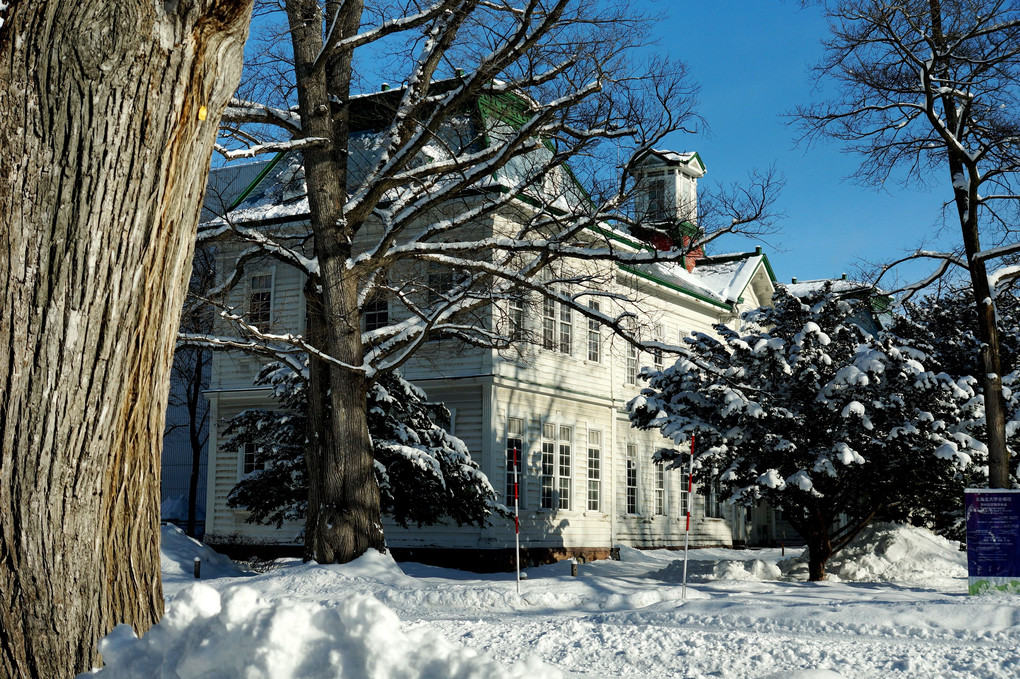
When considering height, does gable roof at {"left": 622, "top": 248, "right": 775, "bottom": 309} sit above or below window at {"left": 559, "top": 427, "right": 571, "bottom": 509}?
Result: above

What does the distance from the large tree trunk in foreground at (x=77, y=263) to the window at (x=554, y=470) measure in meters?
20.5

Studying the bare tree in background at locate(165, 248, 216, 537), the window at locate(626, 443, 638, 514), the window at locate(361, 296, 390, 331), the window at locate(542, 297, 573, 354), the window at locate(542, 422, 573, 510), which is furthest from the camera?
the bare tree in background at locate(165, 248, 216, 537)

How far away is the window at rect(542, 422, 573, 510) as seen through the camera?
2497 centimetres

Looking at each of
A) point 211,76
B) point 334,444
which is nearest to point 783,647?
point 211,76

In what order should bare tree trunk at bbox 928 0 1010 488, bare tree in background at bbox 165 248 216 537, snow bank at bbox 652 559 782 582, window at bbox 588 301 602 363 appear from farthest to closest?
bare tree in background at bbox 165 248 216 537 → window at bbox 588 301 602 363 → snow bank at bbox 652 559 782 582 → bare tree trunk at bbox 928 0 1010 488

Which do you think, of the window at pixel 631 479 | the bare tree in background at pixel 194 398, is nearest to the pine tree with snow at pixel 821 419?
the window at pixel 631 479

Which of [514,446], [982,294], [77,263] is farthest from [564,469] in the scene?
[77,263]

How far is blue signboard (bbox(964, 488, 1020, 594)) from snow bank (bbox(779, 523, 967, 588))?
5003 mm

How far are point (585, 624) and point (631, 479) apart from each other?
19673mm

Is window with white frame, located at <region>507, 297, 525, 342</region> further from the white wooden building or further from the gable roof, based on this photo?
the gable roof

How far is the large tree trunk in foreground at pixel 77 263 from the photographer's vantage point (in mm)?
4375

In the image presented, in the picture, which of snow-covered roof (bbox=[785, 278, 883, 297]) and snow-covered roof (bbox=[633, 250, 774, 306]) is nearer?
snow-covered roof (bbox=[785, 278, 883, 297])

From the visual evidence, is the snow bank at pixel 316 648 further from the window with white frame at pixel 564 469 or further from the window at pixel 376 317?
the window with white frame at pixel 564 469

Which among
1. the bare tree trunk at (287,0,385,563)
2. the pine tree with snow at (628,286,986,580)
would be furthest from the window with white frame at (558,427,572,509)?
the bare tree trunk at (287,0,385,563)
